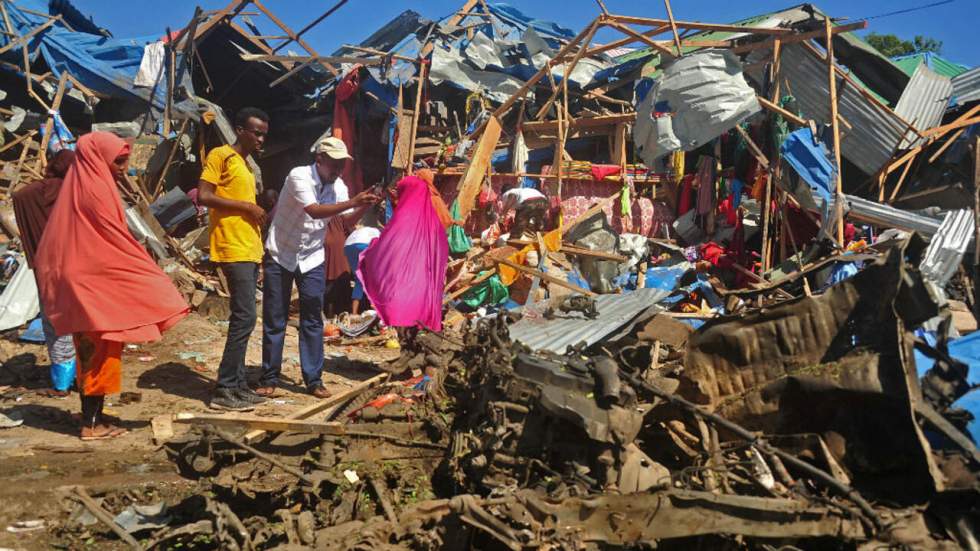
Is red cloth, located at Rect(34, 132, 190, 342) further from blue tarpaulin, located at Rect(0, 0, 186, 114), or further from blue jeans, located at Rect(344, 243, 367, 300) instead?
blue tarpaulin, located at Rect(0, 0, 186, 114)

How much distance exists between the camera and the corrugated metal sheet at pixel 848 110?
1009 centimetres

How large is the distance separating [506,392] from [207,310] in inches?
275

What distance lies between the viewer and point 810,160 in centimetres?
913

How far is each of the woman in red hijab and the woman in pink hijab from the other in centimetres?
215

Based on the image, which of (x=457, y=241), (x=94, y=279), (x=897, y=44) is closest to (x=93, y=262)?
(x=94, y=279)

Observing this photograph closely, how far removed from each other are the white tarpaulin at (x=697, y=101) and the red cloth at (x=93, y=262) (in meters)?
6.49

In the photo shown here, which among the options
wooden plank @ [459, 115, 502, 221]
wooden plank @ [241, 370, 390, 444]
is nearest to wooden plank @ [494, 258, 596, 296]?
wooden plank @ [459, 115, 502, 221]

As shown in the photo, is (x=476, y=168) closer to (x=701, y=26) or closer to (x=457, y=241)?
(x=457, y=241)

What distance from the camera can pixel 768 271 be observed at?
968cm

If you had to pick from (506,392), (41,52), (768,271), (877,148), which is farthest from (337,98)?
(506,392)

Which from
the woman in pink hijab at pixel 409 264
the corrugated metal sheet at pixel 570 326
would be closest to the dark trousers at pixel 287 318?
the woman in pink hijab at pixel 409 264

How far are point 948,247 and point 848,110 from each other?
2.84 meters

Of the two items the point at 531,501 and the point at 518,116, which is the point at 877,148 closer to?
the point at 518,116

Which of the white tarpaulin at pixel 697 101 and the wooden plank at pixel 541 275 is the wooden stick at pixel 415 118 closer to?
the wooden plank at pixel 541 275
